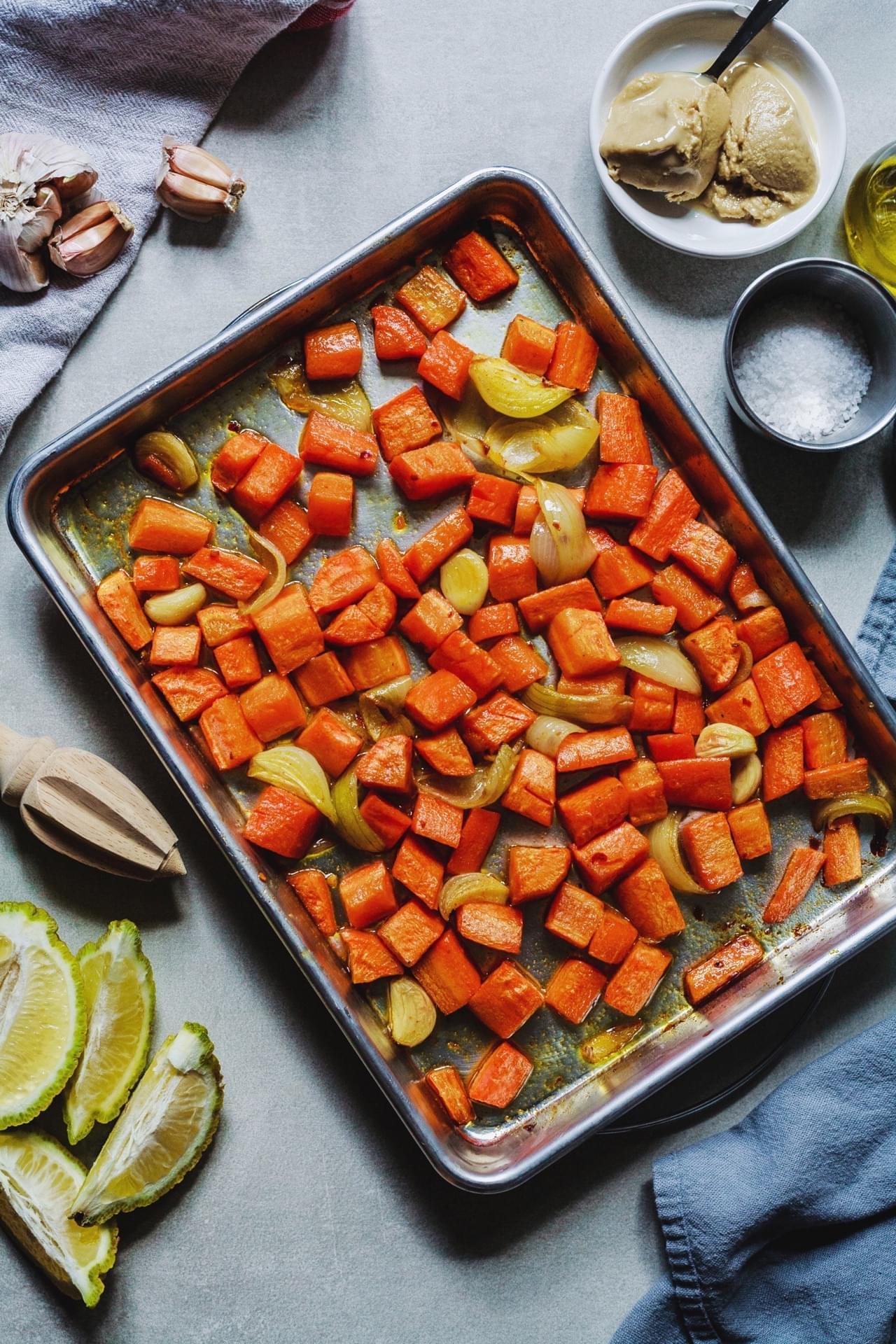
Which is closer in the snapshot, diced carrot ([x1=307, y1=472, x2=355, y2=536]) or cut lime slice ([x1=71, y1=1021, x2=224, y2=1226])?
cut lime slice ([x1=71, y1=1021, x2=224, y2=1226])

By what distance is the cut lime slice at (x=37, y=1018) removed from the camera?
233 centimetres

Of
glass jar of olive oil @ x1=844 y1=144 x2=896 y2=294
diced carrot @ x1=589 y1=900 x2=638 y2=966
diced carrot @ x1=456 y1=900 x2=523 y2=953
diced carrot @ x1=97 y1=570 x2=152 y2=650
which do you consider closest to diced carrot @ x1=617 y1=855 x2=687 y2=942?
diced carrot @ x1=589 y1=900 x2=638 y2=966

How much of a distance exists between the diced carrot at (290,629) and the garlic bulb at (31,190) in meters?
0.94

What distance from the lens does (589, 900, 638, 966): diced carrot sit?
247 cm

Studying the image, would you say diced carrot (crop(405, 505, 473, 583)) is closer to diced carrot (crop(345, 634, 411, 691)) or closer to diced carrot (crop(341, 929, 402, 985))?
diced carrot (crop(345, 634, 411, 691))

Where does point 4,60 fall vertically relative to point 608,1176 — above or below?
above

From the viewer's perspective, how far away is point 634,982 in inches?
97.6

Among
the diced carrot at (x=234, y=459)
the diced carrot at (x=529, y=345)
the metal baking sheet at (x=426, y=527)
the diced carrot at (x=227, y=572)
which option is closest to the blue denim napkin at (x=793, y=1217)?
the metal baking sheet at (x=426, y=527)

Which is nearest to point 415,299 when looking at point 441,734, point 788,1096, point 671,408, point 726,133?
point 671,408

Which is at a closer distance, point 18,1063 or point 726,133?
point 18,1063

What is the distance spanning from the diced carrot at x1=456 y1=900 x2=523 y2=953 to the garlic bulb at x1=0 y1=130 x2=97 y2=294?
1.75 m

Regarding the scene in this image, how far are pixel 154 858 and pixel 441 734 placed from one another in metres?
0.70

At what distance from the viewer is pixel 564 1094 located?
8.30ft

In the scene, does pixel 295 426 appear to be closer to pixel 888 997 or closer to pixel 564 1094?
pixel 564 1094
